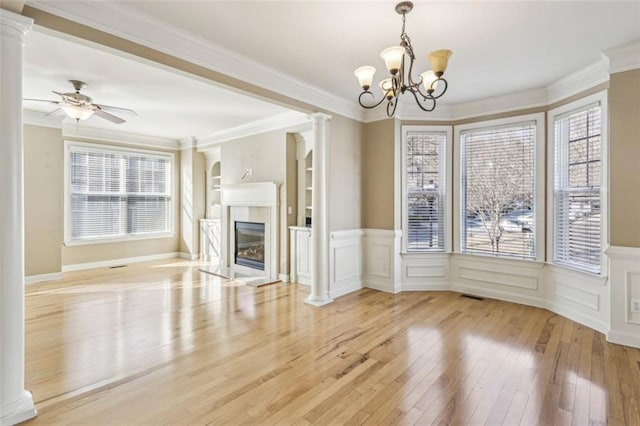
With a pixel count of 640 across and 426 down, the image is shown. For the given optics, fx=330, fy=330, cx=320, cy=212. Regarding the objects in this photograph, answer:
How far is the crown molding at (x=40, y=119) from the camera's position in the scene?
537 cm

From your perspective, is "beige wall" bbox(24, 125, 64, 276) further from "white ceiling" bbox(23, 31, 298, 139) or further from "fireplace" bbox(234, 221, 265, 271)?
"fireplace" bbox(234, 221, 265, 271)

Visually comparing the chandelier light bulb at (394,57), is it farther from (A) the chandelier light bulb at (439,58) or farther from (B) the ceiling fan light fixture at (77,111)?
(B) the ceiling fan light fixture at (77,111)

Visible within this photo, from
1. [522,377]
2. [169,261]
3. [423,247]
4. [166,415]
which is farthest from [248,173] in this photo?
[522,377]

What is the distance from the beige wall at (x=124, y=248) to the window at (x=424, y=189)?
5515 millimetres

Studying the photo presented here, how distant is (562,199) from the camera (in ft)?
13.2

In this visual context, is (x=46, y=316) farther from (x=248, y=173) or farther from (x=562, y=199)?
(x=562, y=199)

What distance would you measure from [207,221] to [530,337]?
639 centimetres

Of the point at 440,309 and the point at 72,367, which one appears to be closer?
the point at 72,367

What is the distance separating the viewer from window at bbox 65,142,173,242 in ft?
21.1

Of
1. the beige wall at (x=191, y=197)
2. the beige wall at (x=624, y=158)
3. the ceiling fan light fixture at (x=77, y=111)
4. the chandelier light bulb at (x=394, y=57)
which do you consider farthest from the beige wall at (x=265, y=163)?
the beige wall at (x=624, y=158)

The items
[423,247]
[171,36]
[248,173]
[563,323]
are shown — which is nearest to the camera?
[171,36]

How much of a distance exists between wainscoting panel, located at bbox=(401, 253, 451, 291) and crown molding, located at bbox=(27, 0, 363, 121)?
9.22 ft

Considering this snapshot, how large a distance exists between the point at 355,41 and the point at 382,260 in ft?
10.3

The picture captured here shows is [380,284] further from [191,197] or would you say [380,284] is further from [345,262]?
[191,197]
